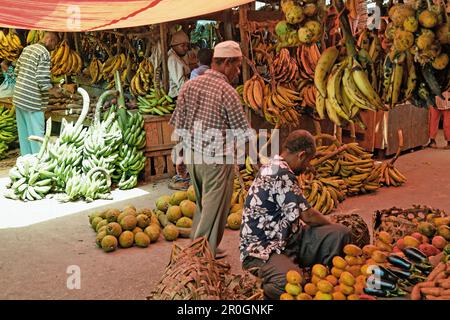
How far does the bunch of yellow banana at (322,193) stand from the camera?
5.29 meters

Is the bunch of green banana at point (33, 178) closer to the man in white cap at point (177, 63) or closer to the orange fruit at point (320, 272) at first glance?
the man in white cap at point (177, 63)

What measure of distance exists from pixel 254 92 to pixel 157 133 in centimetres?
166

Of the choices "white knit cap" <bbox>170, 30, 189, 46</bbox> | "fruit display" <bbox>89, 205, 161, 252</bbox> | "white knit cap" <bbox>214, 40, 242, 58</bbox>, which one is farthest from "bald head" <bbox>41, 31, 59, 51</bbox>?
"white knit cap" <bbox>214, 40, 242, 58</bbox>

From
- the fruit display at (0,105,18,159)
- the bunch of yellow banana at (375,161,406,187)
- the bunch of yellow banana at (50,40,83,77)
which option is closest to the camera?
the bunch of yellow banana at (375,161,406,187)

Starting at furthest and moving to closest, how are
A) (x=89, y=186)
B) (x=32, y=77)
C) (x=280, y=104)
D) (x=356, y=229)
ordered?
(x=32, y=77) → (x=89, y=186) → (x=280, y=104) → (x=356, y=229)

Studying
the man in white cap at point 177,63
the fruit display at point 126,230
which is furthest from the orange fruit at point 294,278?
the man in white cap at point 177,63

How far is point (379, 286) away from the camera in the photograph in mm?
2375

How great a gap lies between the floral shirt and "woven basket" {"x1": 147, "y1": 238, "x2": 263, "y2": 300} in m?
0.38

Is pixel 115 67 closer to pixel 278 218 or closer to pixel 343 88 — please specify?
pixel 278 218

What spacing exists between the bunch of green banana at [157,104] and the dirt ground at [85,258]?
1478 mm

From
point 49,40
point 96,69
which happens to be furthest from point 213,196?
point 96,69

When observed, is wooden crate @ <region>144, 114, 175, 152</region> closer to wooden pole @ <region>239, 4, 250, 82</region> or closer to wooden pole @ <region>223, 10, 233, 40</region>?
wooden pole @ <region>223, 10, 233, 40</region>

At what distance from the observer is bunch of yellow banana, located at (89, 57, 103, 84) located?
8602 millimetres

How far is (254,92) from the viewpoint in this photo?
5.78 m
